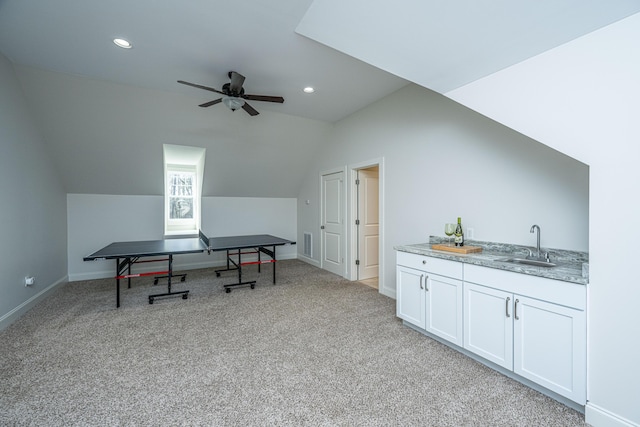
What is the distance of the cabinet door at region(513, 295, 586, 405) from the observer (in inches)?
66.1

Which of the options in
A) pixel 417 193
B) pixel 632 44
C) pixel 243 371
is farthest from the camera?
pixel 417 193

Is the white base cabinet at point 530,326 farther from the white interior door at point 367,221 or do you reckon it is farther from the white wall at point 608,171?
the white interior door at point 367,221

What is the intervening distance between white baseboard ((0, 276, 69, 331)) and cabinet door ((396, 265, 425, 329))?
4.20m

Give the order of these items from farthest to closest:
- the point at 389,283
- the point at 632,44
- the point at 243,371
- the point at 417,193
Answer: the point at 389,283 → the point at 417,193 → the point at 243,371 → the point at 632,44

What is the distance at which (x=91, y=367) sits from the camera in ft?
7.27

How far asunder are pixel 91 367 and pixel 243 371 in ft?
4.09

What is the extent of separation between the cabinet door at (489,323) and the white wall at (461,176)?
2.26ft

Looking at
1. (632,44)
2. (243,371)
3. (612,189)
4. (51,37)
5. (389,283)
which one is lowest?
(243,371)

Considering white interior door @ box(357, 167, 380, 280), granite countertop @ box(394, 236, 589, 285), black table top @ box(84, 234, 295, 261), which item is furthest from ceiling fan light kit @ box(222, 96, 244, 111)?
granite countertop @ box(394, 236, 589, 285)

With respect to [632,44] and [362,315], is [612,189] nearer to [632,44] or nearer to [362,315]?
[632,44]

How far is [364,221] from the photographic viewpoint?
15.8ft

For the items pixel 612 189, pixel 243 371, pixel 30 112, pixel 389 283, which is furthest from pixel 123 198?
pixel 612 189

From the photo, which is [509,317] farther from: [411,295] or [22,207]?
[22,207]

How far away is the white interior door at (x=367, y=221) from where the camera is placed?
4766 mm
